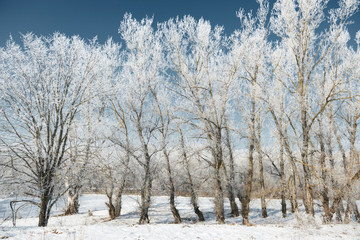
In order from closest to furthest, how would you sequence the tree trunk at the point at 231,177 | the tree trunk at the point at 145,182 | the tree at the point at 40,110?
the tree at the point at 40,110 < the tree trunk at the point at 145,182 < the tree trunk at the point at 231,177

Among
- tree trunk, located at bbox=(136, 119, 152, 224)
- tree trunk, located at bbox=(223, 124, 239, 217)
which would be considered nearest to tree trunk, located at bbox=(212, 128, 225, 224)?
tree trunk, located at bbox=(223, 124, 239, 217)

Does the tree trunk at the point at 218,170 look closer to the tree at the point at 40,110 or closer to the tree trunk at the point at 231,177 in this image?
the tree trunk at the point at 231,177

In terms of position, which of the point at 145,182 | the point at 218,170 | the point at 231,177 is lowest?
the point at 145,182

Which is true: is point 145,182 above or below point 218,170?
below

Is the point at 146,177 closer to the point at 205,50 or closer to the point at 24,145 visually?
the point at 24,145

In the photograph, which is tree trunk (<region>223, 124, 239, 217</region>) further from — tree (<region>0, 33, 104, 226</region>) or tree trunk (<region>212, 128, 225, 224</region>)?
tree (<region>0, 33, 104, 226</region>)

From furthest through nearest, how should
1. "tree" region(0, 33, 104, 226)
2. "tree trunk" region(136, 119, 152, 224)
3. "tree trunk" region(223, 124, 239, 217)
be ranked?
"tree trunk" region(223, 124, 239, 217) → "tree trunk" region(136, 119, 152, 224) → "tree" region(0, 33, 104, 226)

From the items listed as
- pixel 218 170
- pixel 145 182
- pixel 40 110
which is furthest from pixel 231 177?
pixel 40 110

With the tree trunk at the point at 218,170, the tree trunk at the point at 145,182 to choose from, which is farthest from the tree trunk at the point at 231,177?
the tree trunk at the point at 145,182

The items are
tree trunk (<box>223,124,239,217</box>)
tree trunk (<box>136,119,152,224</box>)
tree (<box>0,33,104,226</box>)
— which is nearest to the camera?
tree (<box>0,33,104,226</box>)

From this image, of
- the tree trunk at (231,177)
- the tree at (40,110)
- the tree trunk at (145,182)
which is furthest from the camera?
the tree trunk at (231,177)

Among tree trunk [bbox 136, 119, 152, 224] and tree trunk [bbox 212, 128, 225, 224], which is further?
tree trunk [bbox 136, 119, 152, 224]

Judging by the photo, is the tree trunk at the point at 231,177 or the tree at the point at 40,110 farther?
the tree trunk at the point at 231,177

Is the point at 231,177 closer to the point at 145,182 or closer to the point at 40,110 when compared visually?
the point at 145,182
